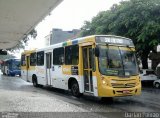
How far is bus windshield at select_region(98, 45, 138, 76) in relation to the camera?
13820mm

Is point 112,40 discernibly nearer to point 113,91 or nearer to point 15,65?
point 113,91

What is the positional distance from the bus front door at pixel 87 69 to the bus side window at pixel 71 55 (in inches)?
27.4

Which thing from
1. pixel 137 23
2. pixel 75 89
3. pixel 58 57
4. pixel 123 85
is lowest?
pixel 75 89

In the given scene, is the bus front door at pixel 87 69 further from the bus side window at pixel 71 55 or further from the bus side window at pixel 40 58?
the bus side window at pixel 40 58

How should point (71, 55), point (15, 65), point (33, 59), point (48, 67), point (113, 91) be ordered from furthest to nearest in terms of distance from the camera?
point (15, 65)
point (33, 59)
point (48, 67)
point (71, 55)
point (113, 91)

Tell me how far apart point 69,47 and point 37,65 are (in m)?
5.85

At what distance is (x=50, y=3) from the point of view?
326 inches

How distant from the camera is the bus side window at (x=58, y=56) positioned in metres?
17.7

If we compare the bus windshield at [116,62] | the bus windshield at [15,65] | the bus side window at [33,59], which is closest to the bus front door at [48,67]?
the bus side window at [33,59]

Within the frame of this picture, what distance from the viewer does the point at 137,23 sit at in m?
27.6

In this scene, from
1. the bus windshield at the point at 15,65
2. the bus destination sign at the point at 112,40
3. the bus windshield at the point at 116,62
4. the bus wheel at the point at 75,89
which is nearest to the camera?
the bus windshield at the point at 116,62

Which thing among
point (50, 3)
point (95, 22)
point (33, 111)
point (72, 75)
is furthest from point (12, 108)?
point (95, 22)

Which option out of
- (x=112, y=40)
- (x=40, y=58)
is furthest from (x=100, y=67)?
(x=40, y=58)

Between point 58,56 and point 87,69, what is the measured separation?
3.80 m
